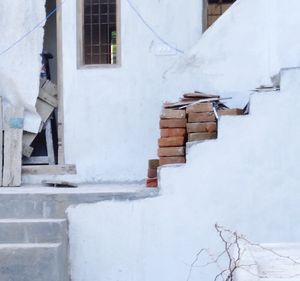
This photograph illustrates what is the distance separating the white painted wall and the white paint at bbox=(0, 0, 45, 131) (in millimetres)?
2416

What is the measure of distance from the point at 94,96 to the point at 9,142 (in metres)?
1.31

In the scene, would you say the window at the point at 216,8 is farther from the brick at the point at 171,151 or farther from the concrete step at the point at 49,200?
the concrete step at the point at 49,200

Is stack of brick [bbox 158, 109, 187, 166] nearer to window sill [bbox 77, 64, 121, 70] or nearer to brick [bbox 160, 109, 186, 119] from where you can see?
brick [bbox 160, 109, 186, 119]

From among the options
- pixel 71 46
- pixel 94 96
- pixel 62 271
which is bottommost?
pixel 62 271

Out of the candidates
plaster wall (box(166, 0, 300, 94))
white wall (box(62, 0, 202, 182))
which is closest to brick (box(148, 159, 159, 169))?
white wall (box(62, 0, 202, 182))

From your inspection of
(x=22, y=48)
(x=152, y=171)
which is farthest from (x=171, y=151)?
(x=22, y=48)

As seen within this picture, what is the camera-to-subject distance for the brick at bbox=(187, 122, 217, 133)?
734 centimetres

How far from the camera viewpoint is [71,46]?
906 cm

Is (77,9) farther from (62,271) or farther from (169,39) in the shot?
(62,271)

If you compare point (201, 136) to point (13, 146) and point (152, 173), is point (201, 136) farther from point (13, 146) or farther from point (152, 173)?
point (13, 146)

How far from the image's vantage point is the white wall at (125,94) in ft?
29.1

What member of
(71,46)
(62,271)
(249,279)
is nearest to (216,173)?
(62,271)

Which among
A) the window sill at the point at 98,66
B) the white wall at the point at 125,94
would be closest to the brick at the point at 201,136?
the white wall at the point at 125,94

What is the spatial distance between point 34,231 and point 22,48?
116 inches
